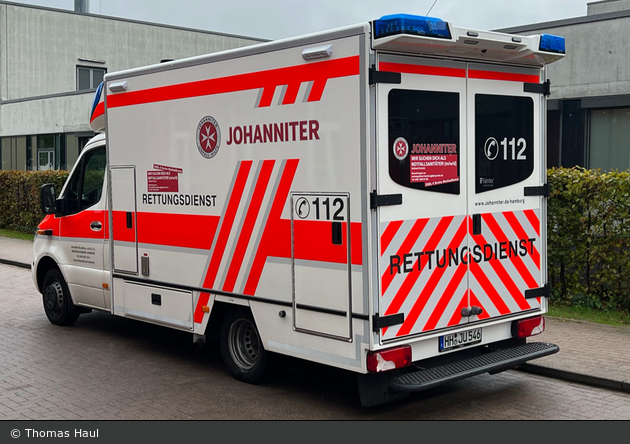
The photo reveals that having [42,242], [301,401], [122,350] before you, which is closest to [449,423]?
[301,401]

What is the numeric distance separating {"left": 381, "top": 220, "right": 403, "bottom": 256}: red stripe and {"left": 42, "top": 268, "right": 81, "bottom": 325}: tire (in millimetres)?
5067

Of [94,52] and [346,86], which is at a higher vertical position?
[94,52]

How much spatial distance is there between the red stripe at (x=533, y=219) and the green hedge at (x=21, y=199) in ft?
51.7

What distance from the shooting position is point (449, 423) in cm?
568

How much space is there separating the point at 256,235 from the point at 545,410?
2.70 metres

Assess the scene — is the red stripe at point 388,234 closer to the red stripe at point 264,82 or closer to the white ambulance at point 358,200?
the white ambulance at point 358,200

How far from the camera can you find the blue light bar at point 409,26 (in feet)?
17.2

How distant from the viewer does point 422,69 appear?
18.6 feet

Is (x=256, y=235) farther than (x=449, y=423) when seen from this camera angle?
Yes

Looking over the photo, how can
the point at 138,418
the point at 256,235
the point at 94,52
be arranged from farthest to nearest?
the point at 94,52 → the point at 256,235 → the point at 138,418

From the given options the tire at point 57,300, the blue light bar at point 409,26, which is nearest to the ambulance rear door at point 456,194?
the blue light bar at point 409,26

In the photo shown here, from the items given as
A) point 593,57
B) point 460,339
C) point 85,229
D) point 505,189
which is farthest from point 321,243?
point 593,57

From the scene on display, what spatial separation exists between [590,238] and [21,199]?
16.8 metres

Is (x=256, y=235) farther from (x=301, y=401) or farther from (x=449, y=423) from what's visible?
(x=449, y=423)
